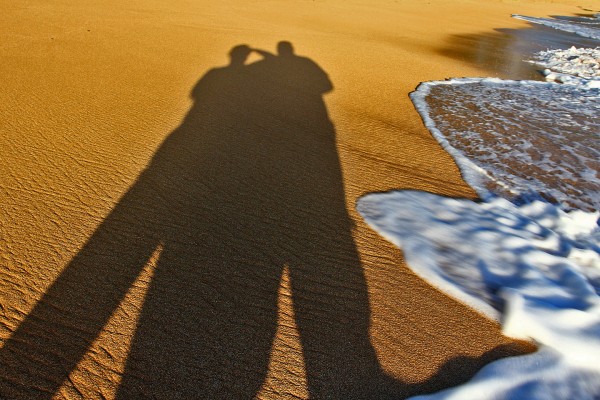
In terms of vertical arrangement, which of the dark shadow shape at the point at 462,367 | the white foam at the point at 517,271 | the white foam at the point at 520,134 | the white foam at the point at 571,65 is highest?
the white foam at the point at 571,65

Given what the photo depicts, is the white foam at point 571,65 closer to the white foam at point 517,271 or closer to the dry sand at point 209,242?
the dry sand at point 209,242

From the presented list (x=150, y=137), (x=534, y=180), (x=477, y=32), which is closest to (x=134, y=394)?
(x=150, y=137)

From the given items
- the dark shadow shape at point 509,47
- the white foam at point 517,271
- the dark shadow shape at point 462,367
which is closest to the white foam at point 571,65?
the dark shadow shape at point 509,47

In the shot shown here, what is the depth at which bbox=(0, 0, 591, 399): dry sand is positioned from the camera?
188 cm

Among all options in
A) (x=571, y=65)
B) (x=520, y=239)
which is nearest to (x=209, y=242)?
(x=520, y=239)

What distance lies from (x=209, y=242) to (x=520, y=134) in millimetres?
4330

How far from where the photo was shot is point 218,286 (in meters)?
2.31

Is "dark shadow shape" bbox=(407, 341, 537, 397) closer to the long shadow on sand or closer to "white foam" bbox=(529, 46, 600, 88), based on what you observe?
the long shadow on sand

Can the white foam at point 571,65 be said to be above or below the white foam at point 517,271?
above

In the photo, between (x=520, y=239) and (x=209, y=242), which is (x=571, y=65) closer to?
(x=520, y=239)

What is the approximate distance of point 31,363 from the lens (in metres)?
1.80

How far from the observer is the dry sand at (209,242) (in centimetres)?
188

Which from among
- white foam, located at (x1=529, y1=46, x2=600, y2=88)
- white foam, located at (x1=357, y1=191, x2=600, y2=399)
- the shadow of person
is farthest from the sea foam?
white foam, located at (x1=529, y1=46, x2=600, y2=88)

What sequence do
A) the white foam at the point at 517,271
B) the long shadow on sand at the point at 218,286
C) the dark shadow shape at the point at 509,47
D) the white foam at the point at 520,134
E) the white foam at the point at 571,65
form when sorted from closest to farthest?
the long shadow on sand at the point at 218,286, the white foam at the point at 517,271, the white foam at the point at 520,134, the white foam at the point at 571,65, the dark shadow shape at the point at 509,47
